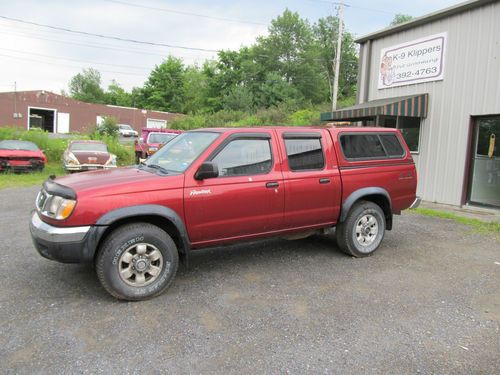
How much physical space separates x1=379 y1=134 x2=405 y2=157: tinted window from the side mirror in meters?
2.98

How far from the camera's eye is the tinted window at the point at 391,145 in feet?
20.1

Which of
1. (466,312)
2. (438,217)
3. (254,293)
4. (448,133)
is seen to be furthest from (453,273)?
(448,133)

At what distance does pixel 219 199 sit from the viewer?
14.9 feet

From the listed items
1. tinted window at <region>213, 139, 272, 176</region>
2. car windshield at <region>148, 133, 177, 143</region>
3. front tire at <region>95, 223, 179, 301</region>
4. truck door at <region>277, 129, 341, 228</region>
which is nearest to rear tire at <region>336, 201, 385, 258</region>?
truck door at <region>277, 129, 341, 228</region>

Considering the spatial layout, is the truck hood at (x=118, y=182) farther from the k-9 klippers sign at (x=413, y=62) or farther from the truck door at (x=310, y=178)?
the k-9 klippers sign at (x=413, y=62)

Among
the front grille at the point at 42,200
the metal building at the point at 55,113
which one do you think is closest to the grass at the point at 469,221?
the front grille at the point at 42,200

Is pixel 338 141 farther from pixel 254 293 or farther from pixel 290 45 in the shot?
pixel 290 45

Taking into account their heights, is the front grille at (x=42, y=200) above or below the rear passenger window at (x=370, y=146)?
below

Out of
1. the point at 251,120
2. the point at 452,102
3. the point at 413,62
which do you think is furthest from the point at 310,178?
the point at 251,120

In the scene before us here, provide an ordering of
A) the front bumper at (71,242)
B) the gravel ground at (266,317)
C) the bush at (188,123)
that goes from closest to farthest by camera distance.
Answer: the gravel ground at (266,317)
the front bumper at (71,242)
the bush at (188,123)

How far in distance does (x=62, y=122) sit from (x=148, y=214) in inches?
1967

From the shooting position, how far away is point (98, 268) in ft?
13.1

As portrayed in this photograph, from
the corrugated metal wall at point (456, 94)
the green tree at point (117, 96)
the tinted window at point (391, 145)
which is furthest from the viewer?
the green tree at point (117, 96)

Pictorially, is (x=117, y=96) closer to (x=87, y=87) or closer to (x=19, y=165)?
(x=87, y=87)
